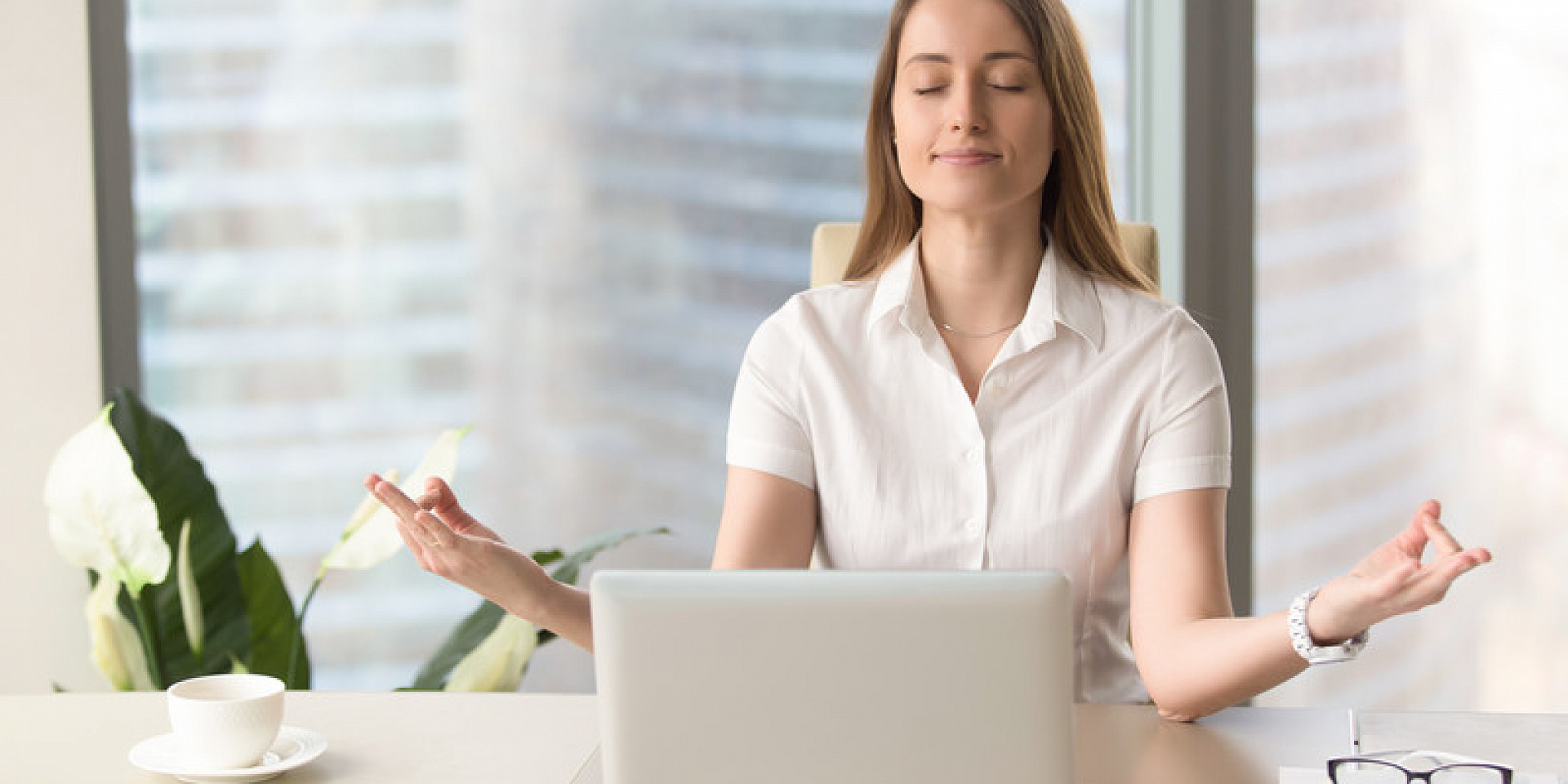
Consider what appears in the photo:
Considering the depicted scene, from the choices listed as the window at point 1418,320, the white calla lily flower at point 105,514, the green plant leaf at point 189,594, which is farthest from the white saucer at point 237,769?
the window at point 1418,320

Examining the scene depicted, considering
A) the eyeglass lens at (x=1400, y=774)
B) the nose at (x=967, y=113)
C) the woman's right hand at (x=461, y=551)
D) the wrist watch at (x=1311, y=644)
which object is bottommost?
the eyeglass lens at (x=1400, y=774)

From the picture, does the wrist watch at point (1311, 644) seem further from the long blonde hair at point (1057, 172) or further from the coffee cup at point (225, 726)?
the coffee cup at point (225, 726)

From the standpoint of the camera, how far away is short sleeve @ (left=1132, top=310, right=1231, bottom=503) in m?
1.50

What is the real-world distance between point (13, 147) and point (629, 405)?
Answer: 1145 millimetres

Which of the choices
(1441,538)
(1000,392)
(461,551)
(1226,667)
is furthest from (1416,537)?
(461,551)

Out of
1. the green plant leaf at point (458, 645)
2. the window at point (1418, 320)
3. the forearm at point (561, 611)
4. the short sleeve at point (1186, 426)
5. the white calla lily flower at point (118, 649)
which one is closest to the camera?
the forearm at point (561, 611)

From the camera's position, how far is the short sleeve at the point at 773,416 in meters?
1.60

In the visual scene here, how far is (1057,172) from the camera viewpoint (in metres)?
1.66

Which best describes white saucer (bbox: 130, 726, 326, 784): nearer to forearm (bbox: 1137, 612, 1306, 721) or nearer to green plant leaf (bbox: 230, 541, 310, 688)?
forearm (bbox: 1137, 612, 1306, 721)

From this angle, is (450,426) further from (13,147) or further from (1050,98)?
(1050,98)

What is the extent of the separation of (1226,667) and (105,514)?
1.47 m

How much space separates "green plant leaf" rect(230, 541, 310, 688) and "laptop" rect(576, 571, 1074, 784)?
5.30 feet

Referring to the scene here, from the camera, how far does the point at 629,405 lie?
8.74ft

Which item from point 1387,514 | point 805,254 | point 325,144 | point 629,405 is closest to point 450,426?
point 629,405
